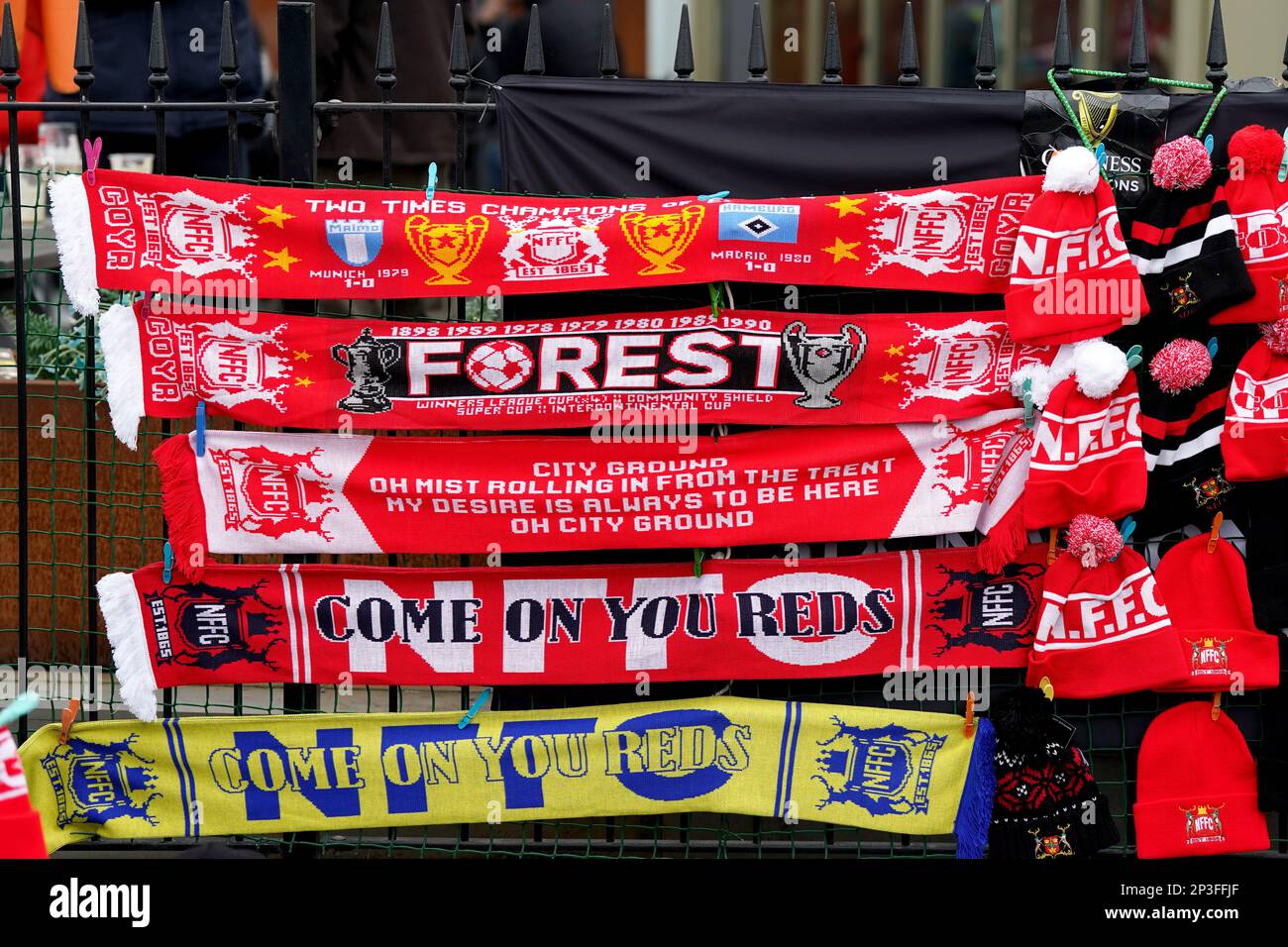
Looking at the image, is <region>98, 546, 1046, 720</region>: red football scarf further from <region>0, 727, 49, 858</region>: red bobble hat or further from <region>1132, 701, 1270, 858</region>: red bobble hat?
<region>0, 727, 49, 858</region>: red bobble hat

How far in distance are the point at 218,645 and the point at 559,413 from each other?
126 cm

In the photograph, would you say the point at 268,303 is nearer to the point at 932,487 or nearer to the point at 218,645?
the point at 218,645

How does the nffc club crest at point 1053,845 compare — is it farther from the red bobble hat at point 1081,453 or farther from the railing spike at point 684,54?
the railing spike at point 684,54

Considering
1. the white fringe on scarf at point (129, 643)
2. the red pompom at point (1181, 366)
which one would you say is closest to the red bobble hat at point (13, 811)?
the white fringe on scarf at point (129, 643)

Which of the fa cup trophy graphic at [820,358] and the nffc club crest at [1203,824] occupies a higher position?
the fa cup trophy graphic at [820,358]

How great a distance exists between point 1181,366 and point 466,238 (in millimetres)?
2123

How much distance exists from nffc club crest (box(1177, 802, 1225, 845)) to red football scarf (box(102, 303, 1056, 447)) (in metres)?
1.37

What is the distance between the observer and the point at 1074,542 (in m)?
4.45

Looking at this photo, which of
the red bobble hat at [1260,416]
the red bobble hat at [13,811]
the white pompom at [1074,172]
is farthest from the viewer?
the red bobble hat at [1260,416]

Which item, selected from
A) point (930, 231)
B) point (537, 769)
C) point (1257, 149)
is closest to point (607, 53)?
point (930, 231)

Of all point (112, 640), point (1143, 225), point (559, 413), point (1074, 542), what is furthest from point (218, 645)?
point (1143, 225)

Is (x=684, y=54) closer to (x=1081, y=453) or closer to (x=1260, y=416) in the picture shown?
(x=1081, y=453)

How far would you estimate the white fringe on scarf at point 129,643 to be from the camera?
454 centimetres

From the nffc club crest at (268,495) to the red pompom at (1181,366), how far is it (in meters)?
2.47
